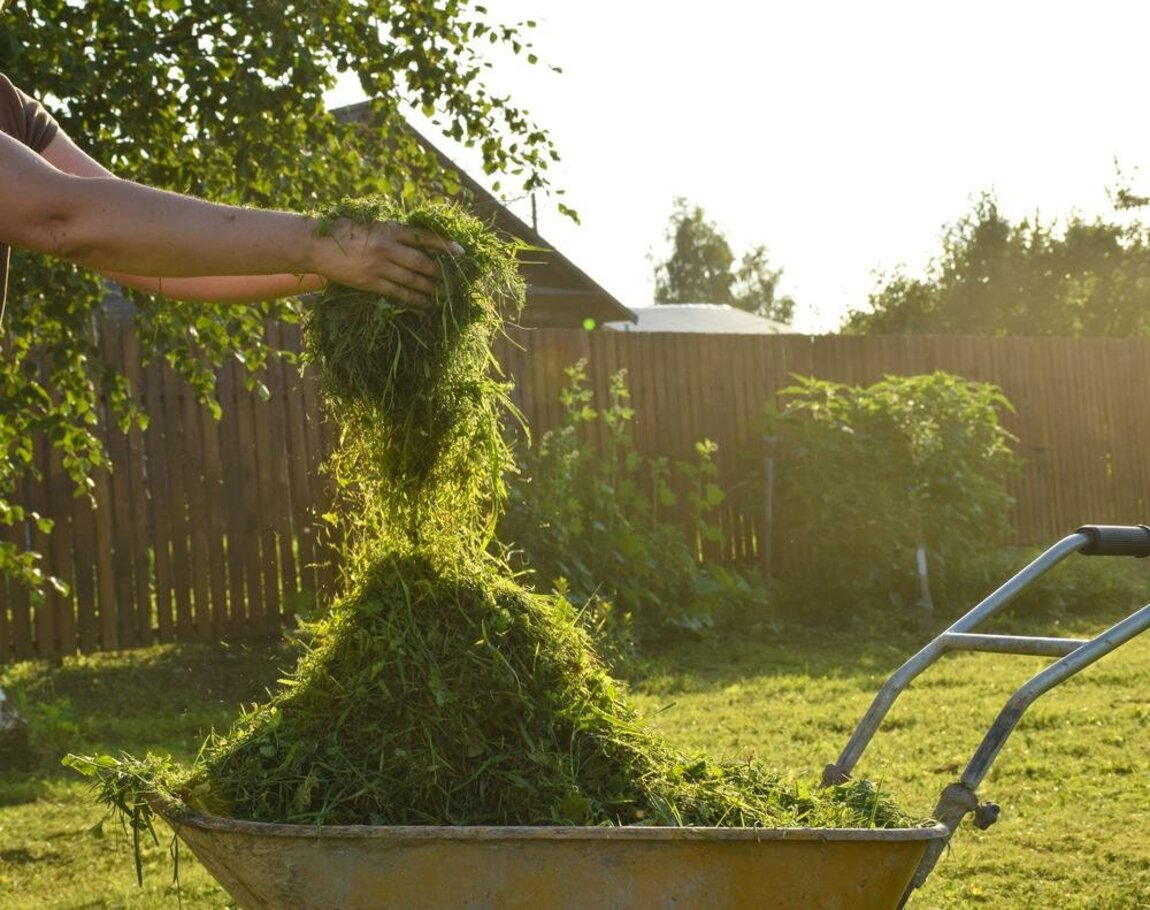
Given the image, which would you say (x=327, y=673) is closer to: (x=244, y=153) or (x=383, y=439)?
(x=383, y=439)

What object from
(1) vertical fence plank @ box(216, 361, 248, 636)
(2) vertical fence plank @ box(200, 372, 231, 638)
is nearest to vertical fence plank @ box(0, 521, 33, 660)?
(2) vertical fence plank @ box(200, 372, 231, 638)

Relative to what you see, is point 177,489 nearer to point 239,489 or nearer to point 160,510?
point 160,510

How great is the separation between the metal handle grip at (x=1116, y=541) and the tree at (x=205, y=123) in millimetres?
2660

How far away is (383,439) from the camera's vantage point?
8.43 ft

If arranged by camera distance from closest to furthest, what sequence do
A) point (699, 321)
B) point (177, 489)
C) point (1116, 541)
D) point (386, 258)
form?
point (386, 258) < point (1116, 541) < point (177, 489) < point (699, 321)

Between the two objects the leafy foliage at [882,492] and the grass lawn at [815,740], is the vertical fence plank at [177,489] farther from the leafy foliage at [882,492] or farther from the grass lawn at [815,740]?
the leafy foliage at [882,492]

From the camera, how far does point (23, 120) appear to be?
8.99 feet

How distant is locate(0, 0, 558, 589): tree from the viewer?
4449mm

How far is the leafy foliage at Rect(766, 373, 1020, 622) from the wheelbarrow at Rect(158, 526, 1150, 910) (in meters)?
6.38

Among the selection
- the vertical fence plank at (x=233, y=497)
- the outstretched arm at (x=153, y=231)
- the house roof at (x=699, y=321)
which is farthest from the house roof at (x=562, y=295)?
the outstretched arm at (x=153, y=231)

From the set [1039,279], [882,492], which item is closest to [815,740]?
[882,492]

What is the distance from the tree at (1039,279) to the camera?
98.3 ft

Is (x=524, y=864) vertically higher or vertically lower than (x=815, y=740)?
higher

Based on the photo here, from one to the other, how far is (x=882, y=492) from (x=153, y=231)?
709cm
